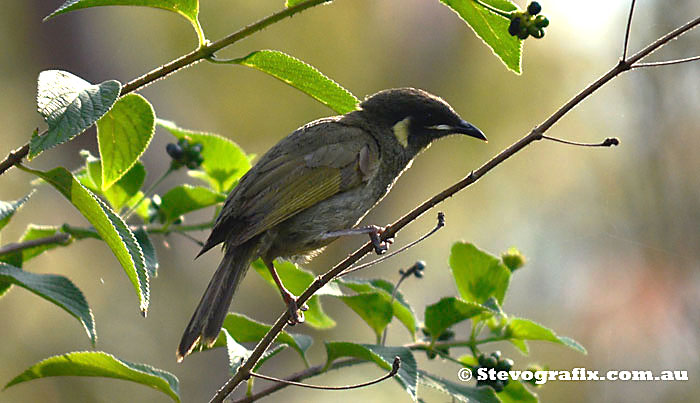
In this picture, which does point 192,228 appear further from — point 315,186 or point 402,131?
point 402,131

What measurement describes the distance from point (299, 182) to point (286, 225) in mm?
189

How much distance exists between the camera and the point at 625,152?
7.17 meters

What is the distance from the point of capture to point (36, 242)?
8.48 feet

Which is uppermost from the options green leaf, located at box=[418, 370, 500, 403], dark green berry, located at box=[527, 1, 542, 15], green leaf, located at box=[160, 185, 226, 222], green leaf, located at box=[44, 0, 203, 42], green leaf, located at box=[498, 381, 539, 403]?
green leaf, located at box=[44, 0, 203, 42]

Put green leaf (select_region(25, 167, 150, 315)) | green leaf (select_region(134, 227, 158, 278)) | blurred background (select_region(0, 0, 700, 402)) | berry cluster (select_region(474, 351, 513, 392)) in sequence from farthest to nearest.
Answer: blurred background (select_region(0, 0, 700, 402))
berry cluster (select_region(474, 351, 513, 392))
green leaf (select_region(134, 227, 158, 278))
green leaf (select_region(25, 167, 150, 315))

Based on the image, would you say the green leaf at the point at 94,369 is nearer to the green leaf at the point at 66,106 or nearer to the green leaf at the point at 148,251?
the green leaf at the point at 148,251

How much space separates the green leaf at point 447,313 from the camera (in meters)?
2.55

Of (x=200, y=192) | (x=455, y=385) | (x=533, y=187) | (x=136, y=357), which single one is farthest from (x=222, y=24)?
(x=455, y=385)

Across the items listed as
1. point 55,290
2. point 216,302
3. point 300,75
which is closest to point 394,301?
point 216,302

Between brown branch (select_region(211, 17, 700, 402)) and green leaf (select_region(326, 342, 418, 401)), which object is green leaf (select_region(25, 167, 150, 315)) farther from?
green leaf (select_region(326, 342, 418, 401))

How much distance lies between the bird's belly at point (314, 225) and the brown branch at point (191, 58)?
132 cm

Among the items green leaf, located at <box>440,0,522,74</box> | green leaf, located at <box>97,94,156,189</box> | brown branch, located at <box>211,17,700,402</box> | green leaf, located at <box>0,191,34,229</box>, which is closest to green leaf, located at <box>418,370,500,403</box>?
brown branch, located at <box>211,17,700,402</box>

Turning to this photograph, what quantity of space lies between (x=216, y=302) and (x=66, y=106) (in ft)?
3.87

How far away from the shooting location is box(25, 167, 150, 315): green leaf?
71.4 inches
